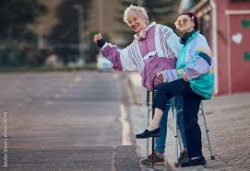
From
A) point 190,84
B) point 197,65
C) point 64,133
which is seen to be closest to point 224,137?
point 190,84

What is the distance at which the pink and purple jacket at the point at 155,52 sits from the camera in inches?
399

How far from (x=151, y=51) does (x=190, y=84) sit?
76 cm

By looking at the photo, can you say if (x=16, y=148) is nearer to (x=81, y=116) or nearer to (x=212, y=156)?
(x=212, y=156)

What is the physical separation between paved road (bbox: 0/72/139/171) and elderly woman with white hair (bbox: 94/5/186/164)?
1013mm

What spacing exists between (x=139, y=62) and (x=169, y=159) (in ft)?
5.39

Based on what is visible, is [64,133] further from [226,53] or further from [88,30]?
[88,30]

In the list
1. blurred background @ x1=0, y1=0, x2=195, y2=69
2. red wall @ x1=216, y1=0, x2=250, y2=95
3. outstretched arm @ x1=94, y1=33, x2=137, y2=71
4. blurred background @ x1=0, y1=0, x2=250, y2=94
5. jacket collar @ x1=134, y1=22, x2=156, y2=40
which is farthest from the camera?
blurred background @ x1=0, y1=0, x2=195, y2=69

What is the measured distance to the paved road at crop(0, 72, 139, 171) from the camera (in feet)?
35.3

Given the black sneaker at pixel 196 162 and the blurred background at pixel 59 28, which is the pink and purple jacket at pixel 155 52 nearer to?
the black sneaker at pixel 196 162

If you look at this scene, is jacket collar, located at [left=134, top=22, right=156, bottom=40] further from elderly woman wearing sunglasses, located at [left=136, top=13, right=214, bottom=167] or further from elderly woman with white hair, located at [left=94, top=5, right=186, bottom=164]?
elderly woman wearing sunglasses, located at [left=136, top=13, right=214, bottom=167]

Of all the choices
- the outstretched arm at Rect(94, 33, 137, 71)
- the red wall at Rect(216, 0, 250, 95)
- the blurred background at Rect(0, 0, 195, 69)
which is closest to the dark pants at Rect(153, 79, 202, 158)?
the outstretched arm at Rect(94, 33, 137, 71)

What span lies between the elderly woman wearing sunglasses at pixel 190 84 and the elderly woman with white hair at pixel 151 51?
0.18 meters

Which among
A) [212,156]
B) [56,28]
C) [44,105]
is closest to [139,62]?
[212,156]

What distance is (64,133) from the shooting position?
1583 centimetres
